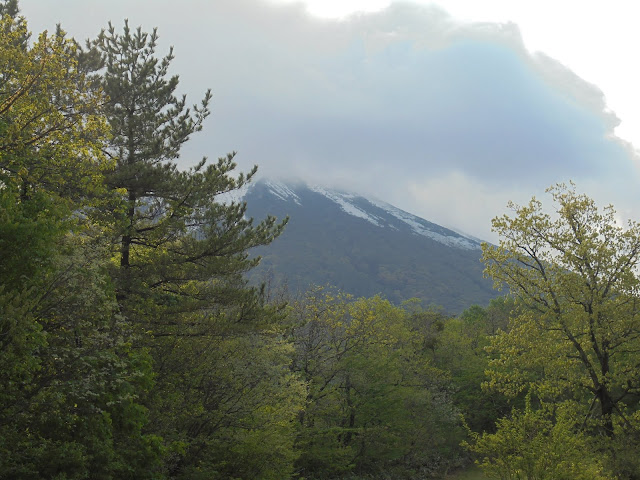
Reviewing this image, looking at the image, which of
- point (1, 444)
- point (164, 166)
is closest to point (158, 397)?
point (1, 444)

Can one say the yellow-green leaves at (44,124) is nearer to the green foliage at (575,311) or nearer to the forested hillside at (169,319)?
the forested hillside at (169,319)

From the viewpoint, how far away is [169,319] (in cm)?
1585

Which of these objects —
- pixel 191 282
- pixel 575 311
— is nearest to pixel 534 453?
pixel 575 311

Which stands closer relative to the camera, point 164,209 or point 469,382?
point 164,209

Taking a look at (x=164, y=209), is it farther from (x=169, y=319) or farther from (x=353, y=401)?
(x=353, y=401)

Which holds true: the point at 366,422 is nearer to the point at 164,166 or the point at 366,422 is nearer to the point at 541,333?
the point at 541,333

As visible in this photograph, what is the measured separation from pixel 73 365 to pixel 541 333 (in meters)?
17.0

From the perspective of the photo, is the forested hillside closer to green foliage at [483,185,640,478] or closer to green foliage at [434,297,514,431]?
green foliage at [483,185,640,478]

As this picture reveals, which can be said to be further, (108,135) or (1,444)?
(108,135)

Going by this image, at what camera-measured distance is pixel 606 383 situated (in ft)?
57.5

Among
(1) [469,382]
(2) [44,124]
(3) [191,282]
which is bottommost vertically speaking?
(1) [469,382]

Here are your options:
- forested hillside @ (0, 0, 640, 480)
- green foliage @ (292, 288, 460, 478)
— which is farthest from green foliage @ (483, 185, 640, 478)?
green foliage @ (292, 288, 460, 478)

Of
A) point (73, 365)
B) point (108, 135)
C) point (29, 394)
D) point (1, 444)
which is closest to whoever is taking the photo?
point (1, 444)

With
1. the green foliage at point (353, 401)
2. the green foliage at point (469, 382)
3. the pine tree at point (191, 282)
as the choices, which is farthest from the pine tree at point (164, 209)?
the green foliage at point (469, 382)
